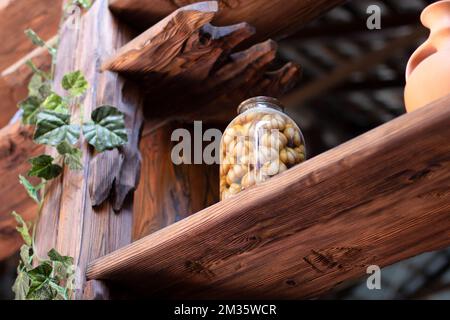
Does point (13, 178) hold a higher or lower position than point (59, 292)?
higher

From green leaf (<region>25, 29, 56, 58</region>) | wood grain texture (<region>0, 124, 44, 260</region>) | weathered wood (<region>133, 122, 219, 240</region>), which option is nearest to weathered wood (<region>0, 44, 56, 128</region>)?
wood grain texture (<region>0, 124, 44, 260</region>)

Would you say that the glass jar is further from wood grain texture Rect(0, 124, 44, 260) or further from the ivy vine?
wood grain texture Rect(0, 124, 44, 260)

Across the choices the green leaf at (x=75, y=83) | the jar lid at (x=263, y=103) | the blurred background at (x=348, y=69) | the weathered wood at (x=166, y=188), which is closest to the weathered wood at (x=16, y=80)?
the weathered wood at (x=166, y=188)

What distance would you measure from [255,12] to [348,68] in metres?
2.56

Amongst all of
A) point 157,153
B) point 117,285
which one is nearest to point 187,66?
point 157,153

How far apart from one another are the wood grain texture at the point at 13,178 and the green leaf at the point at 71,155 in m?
0.44

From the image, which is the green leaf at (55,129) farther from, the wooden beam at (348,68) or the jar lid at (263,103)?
the wooden beam at (348,68)

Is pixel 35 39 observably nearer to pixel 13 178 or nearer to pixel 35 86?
pixel 35 86

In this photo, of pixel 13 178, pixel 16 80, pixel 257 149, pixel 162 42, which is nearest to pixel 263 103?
pixel 257 149

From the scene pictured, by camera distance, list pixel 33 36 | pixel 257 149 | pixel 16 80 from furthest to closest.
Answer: pixel 16 80 → pixel 33 36 → pixel 257 149

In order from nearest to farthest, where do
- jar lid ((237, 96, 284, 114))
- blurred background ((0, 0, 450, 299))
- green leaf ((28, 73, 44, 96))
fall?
jar lid ((237, 96, 284, 114)) < green leaf ((28, 73, 44, 96)) < blurred background ((0, 0, 450, 299))

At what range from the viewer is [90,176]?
140 cm

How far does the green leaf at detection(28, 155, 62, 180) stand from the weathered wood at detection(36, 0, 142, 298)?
0.02 meters

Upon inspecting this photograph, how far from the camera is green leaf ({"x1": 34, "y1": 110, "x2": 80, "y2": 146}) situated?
1.42 m
